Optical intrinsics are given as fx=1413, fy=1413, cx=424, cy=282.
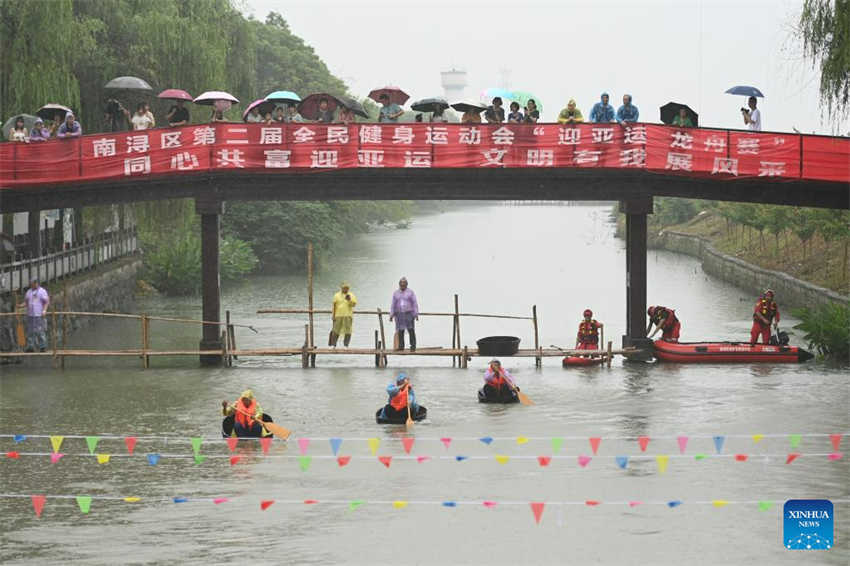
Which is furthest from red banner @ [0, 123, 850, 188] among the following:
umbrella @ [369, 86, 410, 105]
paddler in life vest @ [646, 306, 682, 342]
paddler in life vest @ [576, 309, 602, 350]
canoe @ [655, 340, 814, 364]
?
canoe @ [655, 340, 814, 364]

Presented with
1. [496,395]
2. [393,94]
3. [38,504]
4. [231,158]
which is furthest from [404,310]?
[38,504]

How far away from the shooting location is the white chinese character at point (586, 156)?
34.5 m

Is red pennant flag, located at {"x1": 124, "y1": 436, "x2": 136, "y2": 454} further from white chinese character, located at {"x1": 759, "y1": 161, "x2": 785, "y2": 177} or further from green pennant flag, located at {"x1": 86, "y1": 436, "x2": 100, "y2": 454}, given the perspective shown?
white chinese character, located at {"x1": 759, "y1": 161, "x2": 785, "y2": 177}

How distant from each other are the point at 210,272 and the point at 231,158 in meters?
3.56

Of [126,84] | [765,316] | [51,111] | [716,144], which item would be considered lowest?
[765,316]

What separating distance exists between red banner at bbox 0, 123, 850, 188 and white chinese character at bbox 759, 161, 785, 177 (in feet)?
0.08

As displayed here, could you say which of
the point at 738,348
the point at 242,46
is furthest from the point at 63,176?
the point at 242,46

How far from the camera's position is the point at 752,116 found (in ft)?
115

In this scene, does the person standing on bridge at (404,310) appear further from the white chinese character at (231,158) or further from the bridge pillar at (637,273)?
the bridge pillar at (637,273)

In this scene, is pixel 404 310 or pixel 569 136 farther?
pixel 404 310

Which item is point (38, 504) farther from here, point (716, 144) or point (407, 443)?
point (716, 144)

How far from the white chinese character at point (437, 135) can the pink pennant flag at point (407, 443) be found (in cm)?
1054

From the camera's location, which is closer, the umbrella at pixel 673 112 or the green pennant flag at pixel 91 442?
the green pennant flag at pixel 91 442

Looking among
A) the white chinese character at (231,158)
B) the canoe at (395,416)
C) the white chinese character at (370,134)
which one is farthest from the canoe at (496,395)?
the white chinese character at (231,158)
